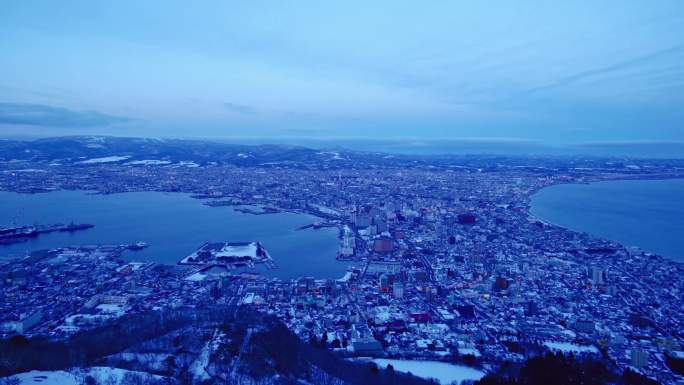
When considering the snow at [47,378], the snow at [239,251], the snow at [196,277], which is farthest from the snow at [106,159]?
the snow at [47,378]

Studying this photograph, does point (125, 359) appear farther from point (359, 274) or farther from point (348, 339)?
point (359, 274)

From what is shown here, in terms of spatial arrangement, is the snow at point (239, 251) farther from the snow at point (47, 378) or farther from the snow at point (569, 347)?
the snow at point (569, 347)

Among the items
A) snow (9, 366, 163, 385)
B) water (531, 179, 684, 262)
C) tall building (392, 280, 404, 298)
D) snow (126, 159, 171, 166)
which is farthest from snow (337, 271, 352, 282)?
snow (126, 159, 171, 166)

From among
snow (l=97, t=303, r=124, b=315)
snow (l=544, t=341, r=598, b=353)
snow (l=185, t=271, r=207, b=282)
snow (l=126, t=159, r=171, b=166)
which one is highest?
snow (l=126, t=159, r=171, b=166)

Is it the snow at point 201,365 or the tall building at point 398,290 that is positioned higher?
the tall building at point 398,290

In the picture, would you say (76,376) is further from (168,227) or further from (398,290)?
(168,227)

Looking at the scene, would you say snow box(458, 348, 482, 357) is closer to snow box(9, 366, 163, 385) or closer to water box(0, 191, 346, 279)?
water box(0, 191, 346, 279)
